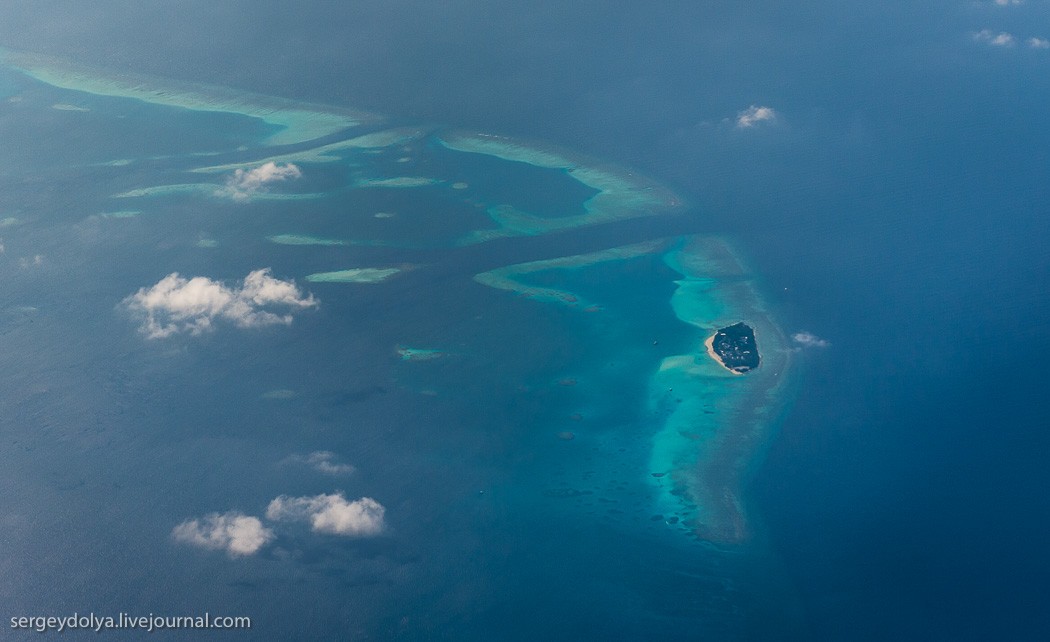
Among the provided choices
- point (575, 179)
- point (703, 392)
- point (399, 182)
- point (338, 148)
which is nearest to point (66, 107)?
point (338, 148)

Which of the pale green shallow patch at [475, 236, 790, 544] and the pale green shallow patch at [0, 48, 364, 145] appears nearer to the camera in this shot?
the pale green shallow patch at [475, 236, 790, 544]

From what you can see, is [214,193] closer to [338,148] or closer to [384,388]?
[338,148]

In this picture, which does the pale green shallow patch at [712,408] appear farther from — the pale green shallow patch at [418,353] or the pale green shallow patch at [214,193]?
the pale green shallow patch at [214,193]

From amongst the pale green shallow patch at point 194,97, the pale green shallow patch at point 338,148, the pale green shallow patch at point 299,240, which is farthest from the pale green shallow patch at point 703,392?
the pale green shallow patch at point 194,97

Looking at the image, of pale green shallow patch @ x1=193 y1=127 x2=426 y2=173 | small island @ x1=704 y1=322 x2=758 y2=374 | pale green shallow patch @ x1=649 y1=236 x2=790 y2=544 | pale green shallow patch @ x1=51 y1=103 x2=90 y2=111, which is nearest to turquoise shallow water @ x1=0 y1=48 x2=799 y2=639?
pale green shallow patch @ x1=649 y1=236 x2=790 y2=544

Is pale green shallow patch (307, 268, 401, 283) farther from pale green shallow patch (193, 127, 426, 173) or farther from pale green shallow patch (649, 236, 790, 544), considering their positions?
pale green shallow patch (649, 236, 790, 544)
